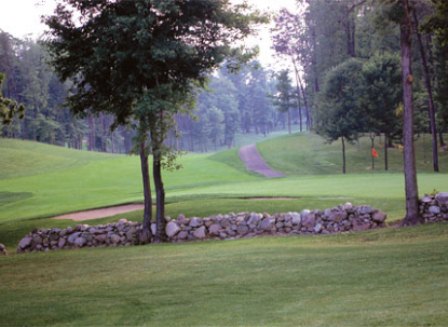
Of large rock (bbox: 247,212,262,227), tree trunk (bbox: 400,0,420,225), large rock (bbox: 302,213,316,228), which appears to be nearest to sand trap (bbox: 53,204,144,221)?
large rock (bbox: 247,212,262,227)

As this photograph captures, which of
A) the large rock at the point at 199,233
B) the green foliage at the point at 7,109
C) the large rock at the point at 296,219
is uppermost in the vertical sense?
the green foliage at the point at 7,109

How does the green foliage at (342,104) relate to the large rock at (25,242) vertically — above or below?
above

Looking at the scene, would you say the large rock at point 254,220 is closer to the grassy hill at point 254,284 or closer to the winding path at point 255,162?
the grassy hill at point 254,284

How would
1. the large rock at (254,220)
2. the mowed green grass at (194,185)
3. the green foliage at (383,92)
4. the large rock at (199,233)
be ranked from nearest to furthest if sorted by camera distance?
the large rock at (254,220)
the large rock at (199,233)
the mowed green grass at (194,185)
the green foliage at (383,92)

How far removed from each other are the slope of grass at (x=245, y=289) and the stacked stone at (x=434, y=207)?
372 cm

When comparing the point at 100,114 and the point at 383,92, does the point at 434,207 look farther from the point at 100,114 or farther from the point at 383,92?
the point at 100,114

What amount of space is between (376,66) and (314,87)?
30.8m

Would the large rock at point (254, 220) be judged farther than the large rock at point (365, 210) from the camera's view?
Yes

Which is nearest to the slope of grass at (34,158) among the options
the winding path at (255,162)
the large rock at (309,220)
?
the winding path at (255,162)

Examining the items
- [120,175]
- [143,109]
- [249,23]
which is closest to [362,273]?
[143,109]

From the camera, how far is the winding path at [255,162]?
50.0 meters

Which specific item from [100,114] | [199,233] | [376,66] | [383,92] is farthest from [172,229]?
[100,114]

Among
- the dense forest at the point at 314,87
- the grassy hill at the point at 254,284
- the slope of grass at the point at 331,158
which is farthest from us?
the slope of grass at the point at 331,158

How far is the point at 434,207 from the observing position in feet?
59.6
